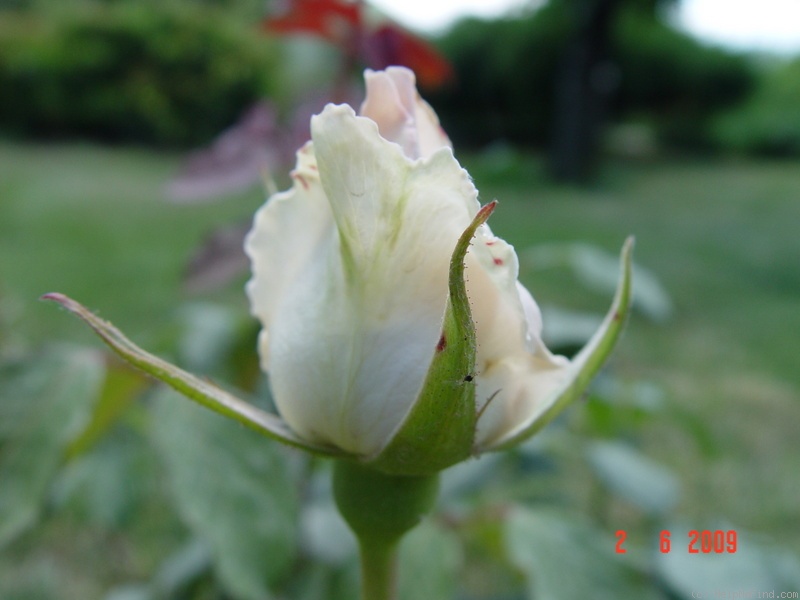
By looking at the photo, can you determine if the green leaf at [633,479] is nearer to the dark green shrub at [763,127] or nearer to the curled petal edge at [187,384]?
the curled petal edge at [187,384]

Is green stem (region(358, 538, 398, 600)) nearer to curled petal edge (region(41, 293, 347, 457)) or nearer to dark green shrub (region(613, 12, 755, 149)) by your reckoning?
curled petal edge (region(41, 293, 347, 457))

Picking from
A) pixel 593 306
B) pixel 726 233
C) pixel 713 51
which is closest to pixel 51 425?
pixel 593 306

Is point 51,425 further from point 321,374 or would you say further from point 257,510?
point 321,374

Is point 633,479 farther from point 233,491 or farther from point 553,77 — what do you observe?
point 553,77
